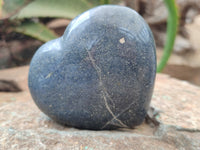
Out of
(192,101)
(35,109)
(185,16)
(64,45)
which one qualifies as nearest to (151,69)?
(64,45)

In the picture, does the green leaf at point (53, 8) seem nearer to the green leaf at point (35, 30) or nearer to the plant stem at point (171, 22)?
the green leaf at point (35, 30)

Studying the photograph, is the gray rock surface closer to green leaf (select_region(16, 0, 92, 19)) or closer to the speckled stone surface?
the speckled stone surface

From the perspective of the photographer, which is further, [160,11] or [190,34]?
[190,34]

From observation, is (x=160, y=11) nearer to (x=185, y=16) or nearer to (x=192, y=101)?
(x=185, y=16)

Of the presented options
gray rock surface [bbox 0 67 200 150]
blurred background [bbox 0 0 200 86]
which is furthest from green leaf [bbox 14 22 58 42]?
gray rock surface [bbox 0 67 200 150]

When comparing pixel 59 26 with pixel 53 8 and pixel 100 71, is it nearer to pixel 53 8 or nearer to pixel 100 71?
pixel 53 8
